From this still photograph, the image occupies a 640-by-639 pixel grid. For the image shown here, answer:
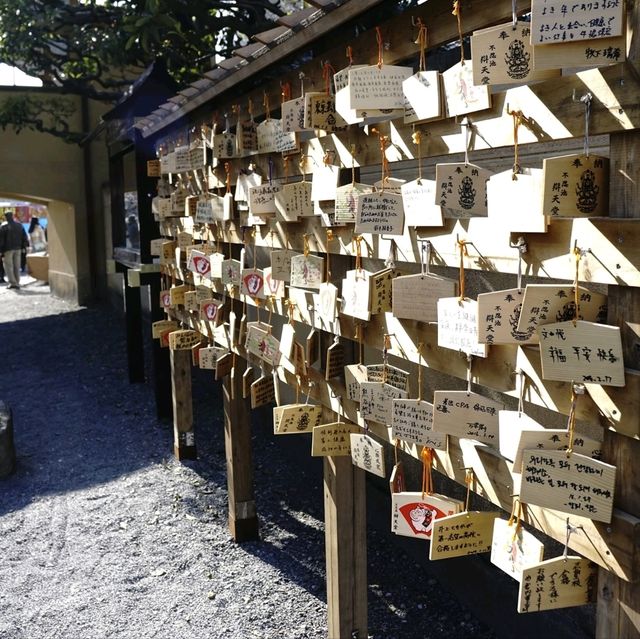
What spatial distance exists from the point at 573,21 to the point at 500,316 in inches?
26.6

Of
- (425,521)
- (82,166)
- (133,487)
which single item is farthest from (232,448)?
(82,166)

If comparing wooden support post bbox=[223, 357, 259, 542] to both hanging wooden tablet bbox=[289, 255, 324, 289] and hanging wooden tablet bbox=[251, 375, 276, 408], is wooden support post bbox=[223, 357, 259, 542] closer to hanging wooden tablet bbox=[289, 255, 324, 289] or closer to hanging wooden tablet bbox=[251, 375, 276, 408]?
hanging wooden tablet bbox=[251, 375, 276, 408]

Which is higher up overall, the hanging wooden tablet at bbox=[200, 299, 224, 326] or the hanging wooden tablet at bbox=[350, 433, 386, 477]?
the hanging wooden tablet at bbox=[200, 299, 224, 326]

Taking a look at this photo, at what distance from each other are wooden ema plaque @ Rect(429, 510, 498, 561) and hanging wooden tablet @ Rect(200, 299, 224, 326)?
2.38 m

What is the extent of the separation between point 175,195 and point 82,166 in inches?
352

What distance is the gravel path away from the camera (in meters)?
3.87

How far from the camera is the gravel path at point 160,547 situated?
387 centimetres

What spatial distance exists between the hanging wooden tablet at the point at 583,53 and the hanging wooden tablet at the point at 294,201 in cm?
137

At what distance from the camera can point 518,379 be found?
1968 millimetres

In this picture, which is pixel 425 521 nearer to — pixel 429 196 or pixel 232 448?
pixel 429 196

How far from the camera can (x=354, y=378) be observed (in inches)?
109

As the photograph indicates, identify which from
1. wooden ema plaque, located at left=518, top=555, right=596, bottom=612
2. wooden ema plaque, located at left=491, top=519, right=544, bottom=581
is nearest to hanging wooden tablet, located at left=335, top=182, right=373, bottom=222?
wooden ema plaque, located at left=491, top=519, right=544, bottom=581

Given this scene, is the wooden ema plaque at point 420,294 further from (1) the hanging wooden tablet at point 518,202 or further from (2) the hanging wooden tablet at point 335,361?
(2) the hanging wooden tablet at point 335,361

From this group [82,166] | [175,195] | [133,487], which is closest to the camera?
[175,195]
